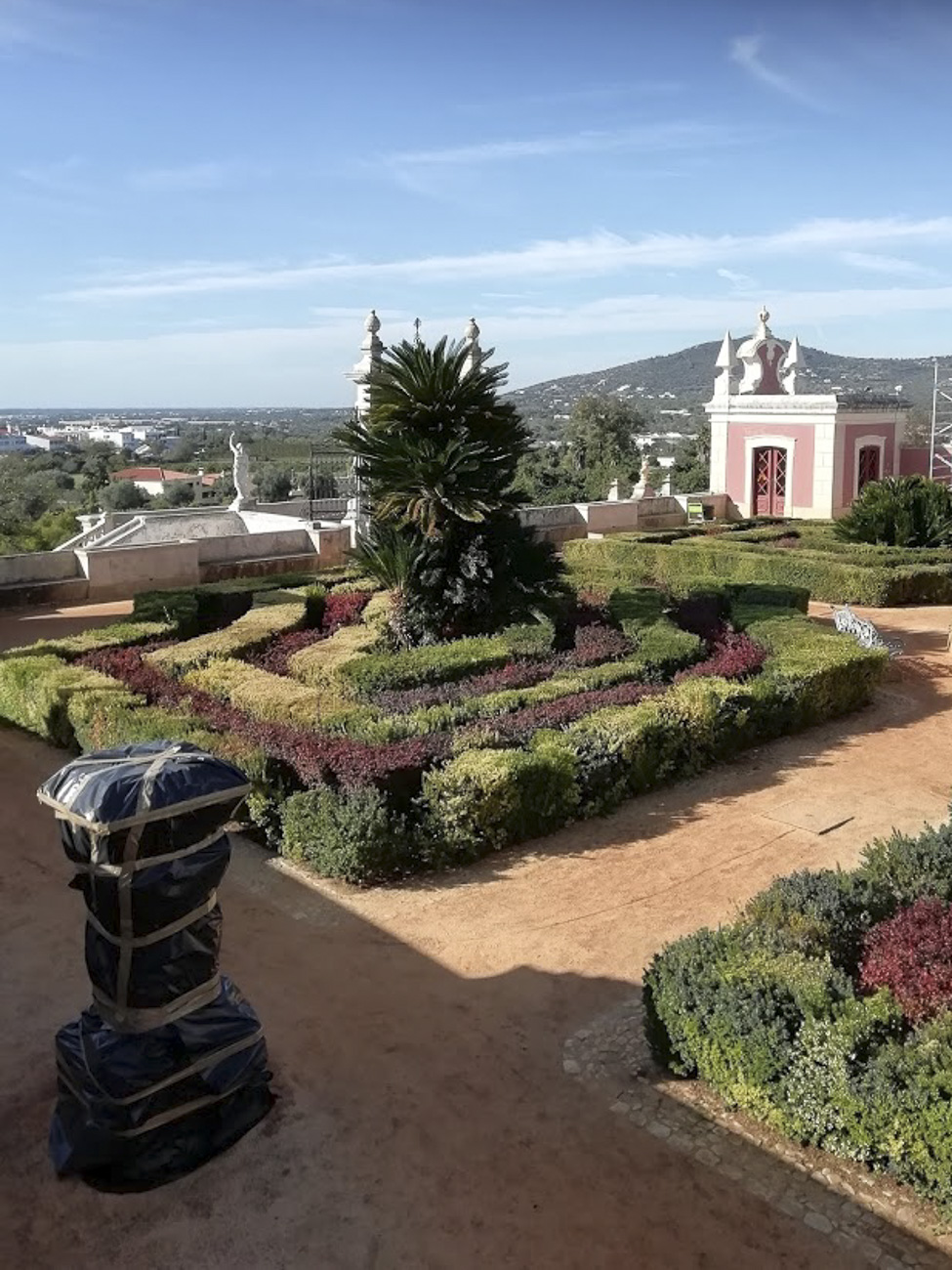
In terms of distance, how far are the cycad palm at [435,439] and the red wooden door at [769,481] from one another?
1666cm

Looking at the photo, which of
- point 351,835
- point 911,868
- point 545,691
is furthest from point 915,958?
point 545,691

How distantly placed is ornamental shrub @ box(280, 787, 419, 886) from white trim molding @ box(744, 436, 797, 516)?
21147 millimetres

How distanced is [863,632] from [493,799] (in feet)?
22.4

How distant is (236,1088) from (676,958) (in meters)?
2.04

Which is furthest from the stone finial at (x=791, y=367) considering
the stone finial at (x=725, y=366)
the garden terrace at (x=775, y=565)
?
the garden terrace at (x=775, y=565)

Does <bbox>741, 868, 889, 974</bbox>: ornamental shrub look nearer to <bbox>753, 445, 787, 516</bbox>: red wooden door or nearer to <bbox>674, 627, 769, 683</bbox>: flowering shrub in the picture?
<bbox>674, 627, 769, 683</bbox>: flowering shrub

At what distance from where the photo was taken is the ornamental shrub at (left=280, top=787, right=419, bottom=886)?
22.4 ft

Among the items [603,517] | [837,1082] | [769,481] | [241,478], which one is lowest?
[837,1082]

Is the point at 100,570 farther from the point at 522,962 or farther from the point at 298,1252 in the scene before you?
the point at 298,1252

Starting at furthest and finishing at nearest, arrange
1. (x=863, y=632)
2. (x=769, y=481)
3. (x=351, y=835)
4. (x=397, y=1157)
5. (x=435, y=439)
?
(x=769, y=481) → (x=863, y=632) → (x=435, y=439) → (x=351, y=835) → (x=397, y=1157)

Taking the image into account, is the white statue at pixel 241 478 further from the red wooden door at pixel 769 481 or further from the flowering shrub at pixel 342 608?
the red wooden door at pixel 769 481

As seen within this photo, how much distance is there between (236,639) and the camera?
11.3 meters

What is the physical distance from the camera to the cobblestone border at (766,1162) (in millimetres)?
3914

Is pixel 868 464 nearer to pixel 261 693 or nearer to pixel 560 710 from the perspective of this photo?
pixel 560 710
